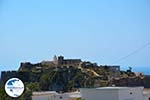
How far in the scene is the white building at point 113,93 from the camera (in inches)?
729

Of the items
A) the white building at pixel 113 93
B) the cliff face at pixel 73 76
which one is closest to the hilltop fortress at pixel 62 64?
the cliff face at pixel 73 76

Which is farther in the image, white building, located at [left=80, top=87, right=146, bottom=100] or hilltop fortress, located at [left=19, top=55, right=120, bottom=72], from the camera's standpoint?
hilltop fortress, located at [left=19, top=55, right=120, bottom=72]

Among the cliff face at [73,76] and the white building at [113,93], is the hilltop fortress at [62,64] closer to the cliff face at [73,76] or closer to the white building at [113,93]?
the cliff face at [73,76]

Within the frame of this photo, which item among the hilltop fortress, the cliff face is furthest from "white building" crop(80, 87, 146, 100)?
the hilltop fortress

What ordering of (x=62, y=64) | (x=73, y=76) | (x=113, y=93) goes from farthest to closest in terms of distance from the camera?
(x=62, y=64) → (x=73, y=76) → (x=113, y=93)

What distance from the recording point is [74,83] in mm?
38719

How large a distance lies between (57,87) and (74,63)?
5.75 m

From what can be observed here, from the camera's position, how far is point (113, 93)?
18547mm

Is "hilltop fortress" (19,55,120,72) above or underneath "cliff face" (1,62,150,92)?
above

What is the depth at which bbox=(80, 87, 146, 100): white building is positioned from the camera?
18517mm

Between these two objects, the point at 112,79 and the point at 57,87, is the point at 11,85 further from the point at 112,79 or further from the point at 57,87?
the point at 57,87

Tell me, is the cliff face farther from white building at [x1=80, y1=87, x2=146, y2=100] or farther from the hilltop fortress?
white building at [x1=80, y1=87, x2=146, y2=100]

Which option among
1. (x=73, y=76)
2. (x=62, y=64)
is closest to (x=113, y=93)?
(x=73, y=76)

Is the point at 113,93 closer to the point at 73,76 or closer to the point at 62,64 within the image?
the point at 73,76
